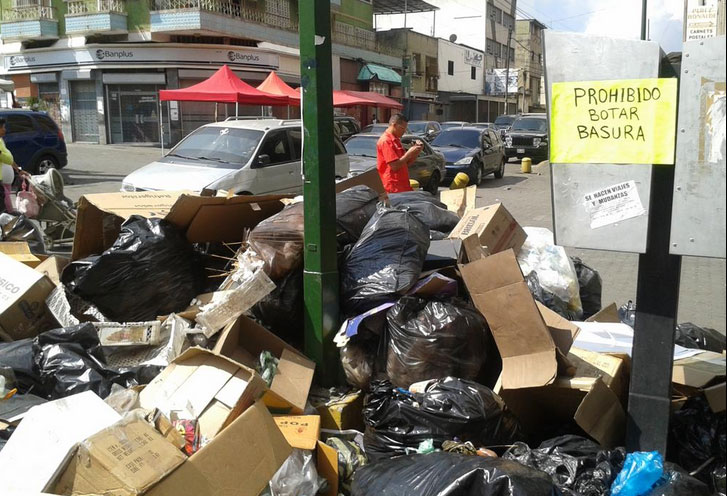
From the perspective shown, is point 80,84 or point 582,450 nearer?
point 582,450

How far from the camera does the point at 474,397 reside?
3070 millimetres

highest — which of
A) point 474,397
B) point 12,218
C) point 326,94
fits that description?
point 326,94

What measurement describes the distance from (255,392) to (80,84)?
28345 millimetres

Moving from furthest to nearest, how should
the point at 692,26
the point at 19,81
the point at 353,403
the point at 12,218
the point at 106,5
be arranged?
the point at 19,81 → the point at 106,5 → the point at 12,218 → the point at 353,403 → the point at 692,26

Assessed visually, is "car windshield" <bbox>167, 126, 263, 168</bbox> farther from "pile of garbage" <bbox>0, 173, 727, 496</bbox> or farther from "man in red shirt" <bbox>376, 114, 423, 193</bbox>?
"pile of garbage" <bbox>0, 173, 727, 496</bbox>

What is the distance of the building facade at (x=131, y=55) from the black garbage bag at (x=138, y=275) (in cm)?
2178

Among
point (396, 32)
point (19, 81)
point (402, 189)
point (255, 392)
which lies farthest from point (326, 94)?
point (396, 32)

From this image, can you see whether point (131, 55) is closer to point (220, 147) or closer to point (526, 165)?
point (526, 165)

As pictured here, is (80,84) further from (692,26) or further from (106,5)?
(692,26)

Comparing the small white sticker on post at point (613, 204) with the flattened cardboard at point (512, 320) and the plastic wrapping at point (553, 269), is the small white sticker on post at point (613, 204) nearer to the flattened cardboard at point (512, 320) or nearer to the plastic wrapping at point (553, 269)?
the flattened cardboard at point (512, 320)

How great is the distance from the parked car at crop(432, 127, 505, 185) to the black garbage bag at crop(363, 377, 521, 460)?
1362 centimetres

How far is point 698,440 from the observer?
296cm

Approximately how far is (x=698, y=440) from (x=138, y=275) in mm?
3198

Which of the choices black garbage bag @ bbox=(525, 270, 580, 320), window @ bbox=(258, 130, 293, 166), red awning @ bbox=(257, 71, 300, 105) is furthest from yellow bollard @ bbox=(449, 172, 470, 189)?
black garbage bag @ bbox=(525, 270, 580, 320)
